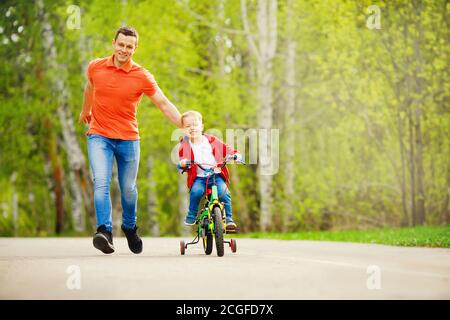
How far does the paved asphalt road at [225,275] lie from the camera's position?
708 centimetres

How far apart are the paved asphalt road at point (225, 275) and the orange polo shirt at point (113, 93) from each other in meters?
1.42

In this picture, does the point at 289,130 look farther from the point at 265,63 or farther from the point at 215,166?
the point at 215,166

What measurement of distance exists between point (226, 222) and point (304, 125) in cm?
1696

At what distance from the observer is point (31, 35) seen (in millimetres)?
27344

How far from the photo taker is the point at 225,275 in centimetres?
834

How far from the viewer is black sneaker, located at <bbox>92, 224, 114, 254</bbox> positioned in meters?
10.1

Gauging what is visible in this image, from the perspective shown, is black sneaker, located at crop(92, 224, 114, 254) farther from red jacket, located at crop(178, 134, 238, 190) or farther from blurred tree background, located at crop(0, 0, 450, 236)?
blurred tree background, located at crop(0, 0, 450, 236)

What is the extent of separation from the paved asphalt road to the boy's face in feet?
4.63

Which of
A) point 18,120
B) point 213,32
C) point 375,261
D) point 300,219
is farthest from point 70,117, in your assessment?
point 375,261

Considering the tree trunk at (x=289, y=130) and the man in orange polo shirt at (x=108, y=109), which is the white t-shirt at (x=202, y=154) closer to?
the man in orange polo shirt at (x=108, y=109)

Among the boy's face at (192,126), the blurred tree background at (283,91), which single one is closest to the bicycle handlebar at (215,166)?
the boy's face at (192,126)

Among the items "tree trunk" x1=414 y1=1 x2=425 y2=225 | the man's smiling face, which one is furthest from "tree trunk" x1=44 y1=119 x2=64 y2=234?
the man's smiling face

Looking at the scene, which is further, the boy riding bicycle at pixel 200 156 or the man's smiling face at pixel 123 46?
the boy riding bicycle at pixel 200 156

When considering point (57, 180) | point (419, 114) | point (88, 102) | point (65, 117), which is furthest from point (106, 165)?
point (57, 180)
